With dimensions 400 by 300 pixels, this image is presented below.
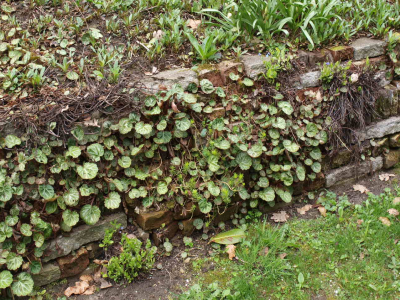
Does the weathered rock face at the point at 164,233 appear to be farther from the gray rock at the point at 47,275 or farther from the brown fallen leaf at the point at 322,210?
the brown fallen leaf at the point at 322,210

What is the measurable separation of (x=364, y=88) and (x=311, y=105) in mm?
613

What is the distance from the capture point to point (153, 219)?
3.33 metres

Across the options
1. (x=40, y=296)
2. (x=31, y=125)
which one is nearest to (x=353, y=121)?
(x=31, y=125)

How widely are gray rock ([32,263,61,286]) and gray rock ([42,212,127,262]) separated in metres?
0.06

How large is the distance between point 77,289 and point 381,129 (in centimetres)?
322

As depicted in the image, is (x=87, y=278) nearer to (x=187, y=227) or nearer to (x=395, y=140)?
(x=187, y=227)

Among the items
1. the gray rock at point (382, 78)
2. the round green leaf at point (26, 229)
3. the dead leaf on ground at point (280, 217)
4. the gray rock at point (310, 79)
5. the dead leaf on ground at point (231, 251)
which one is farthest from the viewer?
the gray rock at point (382, 78)

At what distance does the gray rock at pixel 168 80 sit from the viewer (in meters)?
3.34

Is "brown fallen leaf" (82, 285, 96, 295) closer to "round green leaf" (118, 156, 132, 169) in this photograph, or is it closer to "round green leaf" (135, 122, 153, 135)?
"round green leaf" (118, 156, 132, 169)

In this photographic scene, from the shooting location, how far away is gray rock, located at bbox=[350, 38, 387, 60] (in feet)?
13.2

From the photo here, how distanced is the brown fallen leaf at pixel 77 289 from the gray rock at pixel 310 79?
2562mm

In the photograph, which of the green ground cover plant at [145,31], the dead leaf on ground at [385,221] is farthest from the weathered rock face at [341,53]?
the dead leaf on ground at [385,221]

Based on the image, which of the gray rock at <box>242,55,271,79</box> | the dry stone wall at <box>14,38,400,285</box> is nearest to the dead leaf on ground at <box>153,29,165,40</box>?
the dry stone wall at <box>14,38,400,285</box>

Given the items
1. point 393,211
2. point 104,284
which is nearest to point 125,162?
point 104,284
